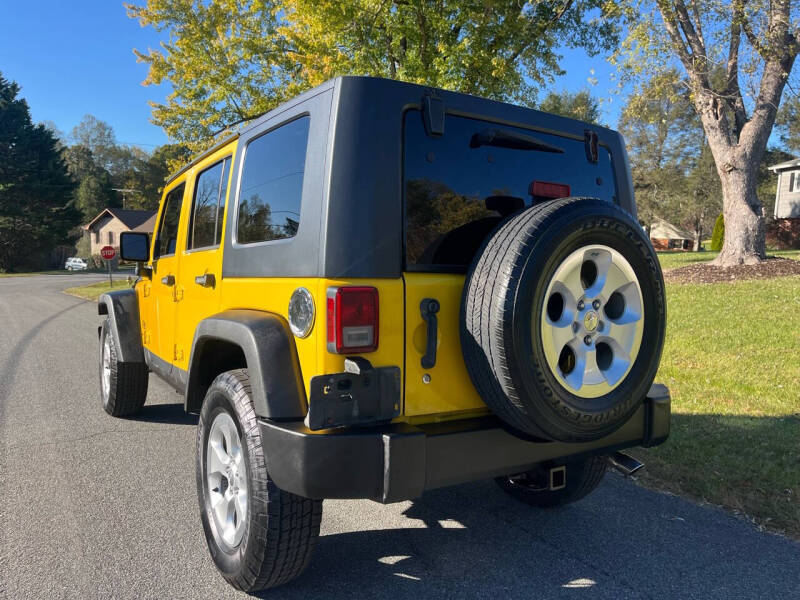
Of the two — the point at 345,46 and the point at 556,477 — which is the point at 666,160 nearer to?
the point at 345,46

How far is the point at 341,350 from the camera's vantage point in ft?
7.09

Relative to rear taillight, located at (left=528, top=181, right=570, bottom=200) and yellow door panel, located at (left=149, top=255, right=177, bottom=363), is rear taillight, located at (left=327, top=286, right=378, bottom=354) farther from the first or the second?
yellow door panel, located at (left=149, top=255, right=177, bottom=363)

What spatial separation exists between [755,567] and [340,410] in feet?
7.16

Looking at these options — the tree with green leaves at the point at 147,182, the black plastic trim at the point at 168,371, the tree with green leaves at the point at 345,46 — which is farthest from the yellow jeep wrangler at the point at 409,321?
the tree with green leaves at the point at 147,182

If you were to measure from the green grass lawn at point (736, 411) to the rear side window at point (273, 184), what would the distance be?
2.95 m

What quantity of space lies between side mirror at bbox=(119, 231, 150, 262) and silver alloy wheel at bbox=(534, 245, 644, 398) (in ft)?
11.3

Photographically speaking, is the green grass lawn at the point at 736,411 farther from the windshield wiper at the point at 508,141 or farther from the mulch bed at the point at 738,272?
the mulch bed at the point at 738,272

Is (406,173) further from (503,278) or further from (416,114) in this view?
(503,278)

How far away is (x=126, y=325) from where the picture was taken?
476cm

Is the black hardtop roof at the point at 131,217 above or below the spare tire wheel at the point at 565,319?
above

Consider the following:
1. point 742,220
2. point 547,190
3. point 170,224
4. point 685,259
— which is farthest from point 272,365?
point 685,259

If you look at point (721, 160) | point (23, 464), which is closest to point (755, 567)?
point (23, 464)

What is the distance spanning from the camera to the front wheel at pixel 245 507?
232 cm

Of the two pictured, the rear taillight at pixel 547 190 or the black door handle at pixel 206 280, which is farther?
the black door handle at pixel 206 280
